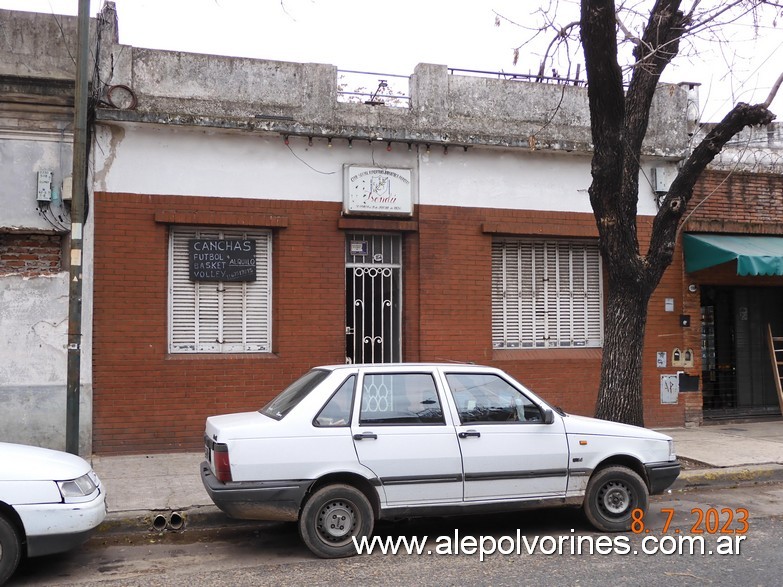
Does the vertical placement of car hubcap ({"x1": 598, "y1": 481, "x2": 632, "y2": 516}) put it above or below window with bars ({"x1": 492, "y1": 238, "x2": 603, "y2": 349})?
below

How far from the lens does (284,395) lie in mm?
6945

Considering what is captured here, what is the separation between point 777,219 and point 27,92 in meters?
11.5

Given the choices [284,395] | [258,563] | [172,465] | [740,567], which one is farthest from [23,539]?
[740,567]

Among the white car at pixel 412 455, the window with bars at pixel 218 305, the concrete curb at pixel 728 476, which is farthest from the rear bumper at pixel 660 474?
the window with bars at pixel 218 305

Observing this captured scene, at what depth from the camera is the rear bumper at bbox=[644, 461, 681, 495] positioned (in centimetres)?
689

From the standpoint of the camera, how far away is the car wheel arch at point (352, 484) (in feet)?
20.1

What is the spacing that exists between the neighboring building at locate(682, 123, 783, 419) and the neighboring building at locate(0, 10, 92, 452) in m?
9.14

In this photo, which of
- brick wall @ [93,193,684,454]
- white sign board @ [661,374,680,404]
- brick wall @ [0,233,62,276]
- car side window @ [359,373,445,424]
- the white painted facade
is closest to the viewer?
car side window @ [359,373,445,424]

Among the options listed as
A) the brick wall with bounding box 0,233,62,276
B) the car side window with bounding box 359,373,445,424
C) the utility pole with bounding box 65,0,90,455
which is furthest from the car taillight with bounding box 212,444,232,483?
the brick wall with bounding box 0,233,62,276

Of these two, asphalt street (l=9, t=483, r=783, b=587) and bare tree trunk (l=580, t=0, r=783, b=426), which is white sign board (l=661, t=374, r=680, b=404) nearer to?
bare tree trunk (l=580, t=0, r=783, b=426)

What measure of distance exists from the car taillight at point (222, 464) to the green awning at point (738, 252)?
8.43 m

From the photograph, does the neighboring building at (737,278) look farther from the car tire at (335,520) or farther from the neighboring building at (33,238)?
the neighboring building at (33,238)

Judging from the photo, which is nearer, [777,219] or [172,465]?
[172,465]

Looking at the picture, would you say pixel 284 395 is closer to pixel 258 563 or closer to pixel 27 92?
pixel 258 563
